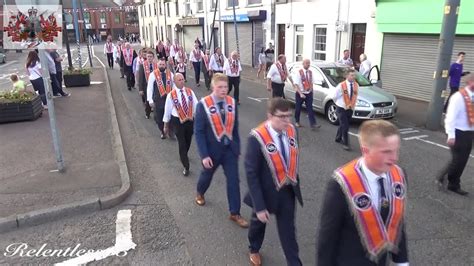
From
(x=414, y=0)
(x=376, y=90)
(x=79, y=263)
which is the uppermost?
(x=414, y=0)

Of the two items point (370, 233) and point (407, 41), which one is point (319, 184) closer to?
point (370, 233)

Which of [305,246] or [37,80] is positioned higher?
[37,80]

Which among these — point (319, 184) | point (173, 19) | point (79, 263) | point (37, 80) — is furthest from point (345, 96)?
point (173, 19)

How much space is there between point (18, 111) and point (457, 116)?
33.3 feet

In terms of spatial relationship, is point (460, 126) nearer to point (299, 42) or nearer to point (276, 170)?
point (276, 170)

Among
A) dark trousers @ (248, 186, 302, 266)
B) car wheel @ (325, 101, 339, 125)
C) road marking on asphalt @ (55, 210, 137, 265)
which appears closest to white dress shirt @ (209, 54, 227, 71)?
car wheel @ (325, 101, 339, 125)

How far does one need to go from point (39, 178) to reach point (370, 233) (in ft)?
18.8

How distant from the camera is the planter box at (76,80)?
16.6 metres

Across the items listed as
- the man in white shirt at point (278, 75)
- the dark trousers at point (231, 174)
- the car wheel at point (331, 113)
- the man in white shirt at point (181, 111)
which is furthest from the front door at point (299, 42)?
the dark trousers at point (231, 174)

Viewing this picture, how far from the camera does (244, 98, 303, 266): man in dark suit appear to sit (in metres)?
3.31

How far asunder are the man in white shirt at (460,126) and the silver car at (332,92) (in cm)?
422

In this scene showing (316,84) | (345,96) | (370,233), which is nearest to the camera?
(370,233)

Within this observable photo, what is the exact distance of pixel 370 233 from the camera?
2.23 m

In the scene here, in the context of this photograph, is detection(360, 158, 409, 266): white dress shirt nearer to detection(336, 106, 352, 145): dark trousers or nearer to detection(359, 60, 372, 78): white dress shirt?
detection(336, 106, 352, 145): dark trousers
